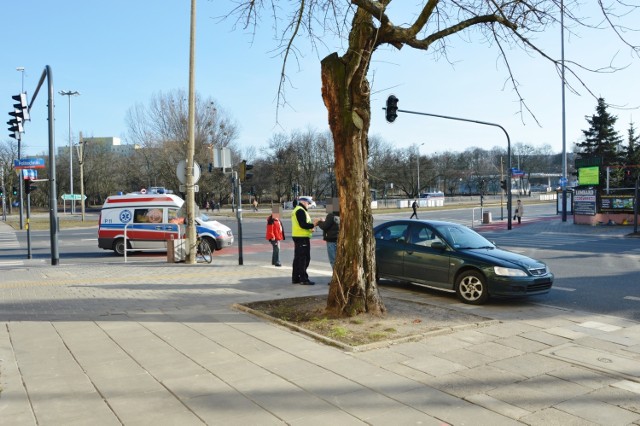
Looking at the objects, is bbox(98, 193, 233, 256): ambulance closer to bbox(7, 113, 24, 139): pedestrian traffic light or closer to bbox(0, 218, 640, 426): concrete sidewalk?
bbox(7, 113, 24, 139): pedestrian traffic light

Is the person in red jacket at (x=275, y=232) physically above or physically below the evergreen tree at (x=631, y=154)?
below

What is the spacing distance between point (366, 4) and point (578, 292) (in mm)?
6944

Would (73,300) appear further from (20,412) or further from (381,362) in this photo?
(381,362)

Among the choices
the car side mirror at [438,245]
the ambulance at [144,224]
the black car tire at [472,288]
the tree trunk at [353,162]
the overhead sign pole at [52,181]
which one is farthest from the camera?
the ambulance at [144,224]

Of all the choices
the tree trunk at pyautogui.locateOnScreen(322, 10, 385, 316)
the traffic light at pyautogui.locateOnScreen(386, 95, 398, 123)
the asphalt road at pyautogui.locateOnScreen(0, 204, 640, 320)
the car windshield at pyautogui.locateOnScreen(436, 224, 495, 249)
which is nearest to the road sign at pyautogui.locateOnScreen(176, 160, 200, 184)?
the asphalt road at pyautogui.locateOnScreen(0, 204, 640, 320)

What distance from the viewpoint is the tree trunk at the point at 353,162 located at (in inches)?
267

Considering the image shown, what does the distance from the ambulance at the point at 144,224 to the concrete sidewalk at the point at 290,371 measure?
34.9ft

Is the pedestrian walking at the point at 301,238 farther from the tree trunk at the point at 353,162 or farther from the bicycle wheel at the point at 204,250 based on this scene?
the bicycle wheel at the point at 204,250

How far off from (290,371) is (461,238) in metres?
5.60

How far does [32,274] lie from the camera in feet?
42.4

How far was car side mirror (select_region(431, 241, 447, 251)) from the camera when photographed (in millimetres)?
9294

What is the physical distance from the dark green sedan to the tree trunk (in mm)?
2493

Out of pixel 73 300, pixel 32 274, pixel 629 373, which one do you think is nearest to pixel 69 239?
pixel 32 274

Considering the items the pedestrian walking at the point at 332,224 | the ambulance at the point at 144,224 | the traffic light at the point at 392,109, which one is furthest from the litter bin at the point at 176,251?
the traffic light at the point at 392,109
